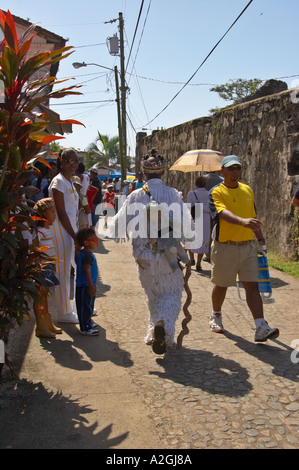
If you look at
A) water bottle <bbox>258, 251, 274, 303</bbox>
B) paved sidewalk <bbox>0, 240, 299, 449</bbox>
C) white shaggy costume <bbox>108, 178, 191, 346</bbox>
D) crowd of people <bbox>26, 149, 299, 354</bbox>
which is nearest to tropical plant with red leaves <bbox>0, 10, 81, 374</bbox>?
crowd of people <bbox>26, 149, 299, 354</bbox>

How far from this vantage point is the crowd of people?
4.77 meters

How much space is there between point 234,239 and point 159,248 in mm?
860

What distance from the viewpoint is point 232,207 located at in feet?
16.8

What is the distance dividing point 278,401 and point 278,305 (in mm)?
2911

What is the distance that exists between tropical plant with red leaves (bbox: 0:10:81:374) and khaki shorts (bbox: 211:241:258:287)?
202 centimetres

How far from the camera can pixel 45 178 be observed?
27.3ft

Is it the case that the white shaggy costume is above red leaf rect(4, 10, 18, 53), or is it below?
below

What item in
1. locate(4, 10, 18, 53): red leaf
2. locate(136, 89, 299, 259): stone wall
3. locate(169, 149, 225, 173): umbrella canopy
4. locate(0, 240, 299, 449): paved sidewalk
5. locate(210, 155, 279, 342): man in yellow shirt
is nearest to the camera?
locate(0, 240, 299, 449): paved sidewalk

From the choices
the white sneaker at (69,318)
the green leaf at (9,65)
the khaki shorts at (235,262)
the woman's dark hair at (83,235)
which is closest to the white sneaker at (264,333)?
the khaki shorts at (235,262)

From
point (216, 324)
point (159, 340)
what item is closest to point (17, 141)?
point (159, 340)

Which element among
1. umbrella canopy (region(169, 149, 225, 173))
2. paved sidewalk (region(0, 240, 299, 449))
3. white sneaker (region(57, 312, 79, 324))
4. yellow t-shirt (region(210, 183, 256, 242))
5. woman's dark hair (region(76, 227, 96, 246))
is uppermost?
umbrella canopy (region(169, 149, 225, 173))

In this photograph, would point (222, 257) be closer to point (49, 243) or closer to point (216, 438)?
point (49, 243)

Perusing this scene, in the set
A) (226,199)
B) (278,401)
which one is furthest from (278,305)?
(278,401)

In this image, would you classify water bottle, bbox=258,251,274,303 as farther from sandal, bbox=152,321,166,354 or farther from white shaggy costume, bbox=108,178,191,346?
sandal, bbox=152,321,166,354
